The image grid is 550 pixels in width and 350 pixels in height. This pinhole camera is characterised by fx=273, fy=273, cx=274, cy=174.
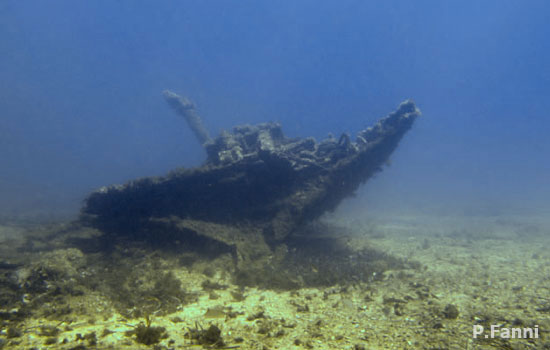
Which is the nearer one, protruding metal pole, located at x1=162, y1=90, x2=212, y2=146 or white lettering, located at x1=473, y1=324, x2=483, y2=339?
white lettering, located at x1=473, y1=324, x2=483, y2=339

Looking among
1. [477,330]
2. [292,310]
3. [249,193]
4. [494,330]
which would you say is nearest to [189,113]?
[249,193]

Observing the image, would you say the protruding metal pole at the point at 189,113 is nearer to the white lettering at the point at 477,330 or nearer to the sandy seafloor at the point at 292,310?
the sandy seafloor at the point at 292,310

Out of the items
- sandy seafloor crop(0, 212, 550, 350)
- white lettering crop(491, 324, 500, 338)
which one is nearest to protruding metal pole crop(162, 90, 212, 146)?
sandy seafloor crop(0, 212, 550, 350)

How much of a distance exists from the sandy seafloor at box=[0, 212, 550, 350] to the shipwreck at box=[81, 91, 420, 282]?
1788mm

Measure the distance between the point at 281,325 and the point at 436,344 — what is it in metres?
3.33

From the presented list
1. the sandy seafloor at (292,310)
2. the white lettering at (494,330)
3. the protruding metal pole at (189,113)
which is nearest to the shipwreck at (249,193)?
the sandy seafloor at (292,310)

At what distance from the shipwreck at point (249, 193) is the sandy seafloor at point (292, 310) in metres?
1.79

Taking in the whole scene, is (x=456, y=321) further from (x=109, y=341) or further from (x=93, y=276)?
(x=93, y=276)

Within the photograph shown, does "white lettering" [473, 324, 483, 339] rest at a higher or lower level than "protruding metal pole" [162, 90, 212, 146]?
lower

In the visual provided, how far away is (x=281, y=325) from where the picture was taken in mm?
6633

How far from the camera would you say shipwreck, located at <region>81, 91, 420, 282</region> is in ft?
41.0

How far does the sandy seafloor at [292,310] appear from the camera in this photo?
18.8ft

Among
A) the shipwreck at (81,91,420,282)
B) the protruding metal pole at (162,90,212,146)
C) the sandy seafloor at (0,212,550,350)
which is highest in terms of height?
the protruding metal pole at (162,90,212,146)

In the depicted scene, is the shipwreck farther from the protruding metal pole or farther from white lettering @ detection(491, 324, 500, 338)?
the protruding metal pole
